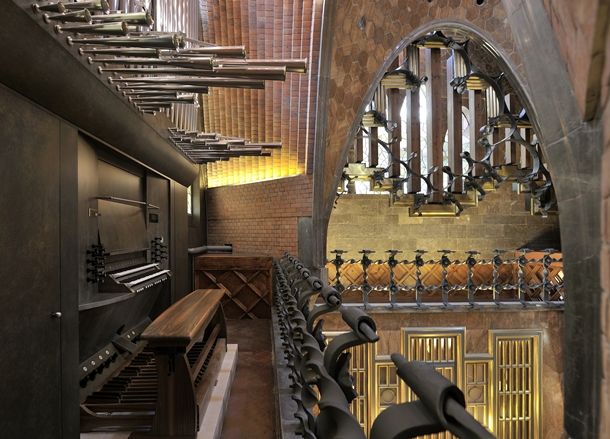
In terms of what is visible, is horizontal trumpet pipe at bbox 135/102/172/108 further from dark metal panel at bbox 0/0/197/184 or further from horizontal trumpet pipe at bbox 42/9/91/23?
horizontal trumpet pipe at bbox 42/9/91/23

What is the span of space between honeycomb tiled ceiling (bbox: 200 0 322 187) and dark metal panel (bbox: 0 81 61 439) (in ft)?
16.3

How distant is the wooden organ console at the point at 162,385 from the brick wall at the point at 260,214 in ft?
12.8

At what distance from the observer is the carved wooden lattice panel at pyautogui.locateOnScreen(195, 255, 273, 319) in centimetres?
709

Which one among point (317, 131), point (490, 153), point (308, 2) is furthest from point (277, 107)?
point (490, 153)

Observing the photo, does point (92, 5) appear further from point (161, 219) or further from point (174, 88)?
point (161, 219)

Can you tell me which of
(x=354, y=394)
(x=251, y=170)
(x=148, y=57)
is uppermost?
(x=251, y=170)

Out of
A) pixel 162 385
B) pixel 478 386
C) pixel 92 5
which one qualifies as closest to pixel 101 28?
pixel 92 5

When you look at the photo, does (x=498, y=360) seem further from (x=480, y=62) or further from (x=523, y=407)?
(x=480, y=62)

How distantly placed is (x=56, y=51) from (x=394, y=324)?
581 centimetres

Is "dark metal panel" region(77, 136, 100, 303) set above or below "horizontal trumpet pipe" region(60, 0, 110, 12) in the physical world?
below

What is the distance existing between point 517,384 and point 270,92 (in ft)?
22.2

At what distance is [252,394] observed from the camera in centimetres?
334

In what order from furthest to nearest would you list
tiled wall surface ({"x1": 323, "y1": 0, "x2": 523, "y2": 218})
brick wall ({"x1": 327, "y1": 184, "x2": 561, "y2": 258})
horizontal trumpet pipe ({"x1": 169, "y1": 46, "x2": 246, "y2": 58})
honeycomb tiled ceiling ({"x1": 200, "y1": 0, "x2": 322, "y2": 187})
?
1. brick wall ({"x1": 327, "y1": 184, "x2": 561, "y2": 258})
2. honeycomb tiled ceiling ({"x1": 200, "y1": 0, "x2": 322, "y2": 187})
3. tiled wall surface ({"x1": 323, "y1": 0, "x2": 523, "y2": 218})
4. horizontal trumpet pipe ({"x1": 169, "y1": 46, "x2": 246, "y2": 58})

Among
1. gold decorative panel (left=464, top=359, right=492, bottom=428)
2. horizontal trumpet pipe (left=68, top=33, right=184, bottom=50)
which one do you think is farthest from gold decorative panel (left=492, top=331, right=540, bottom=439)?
horizontal trumpet pipe (left=68, top=33, right=184, bottom=50)
